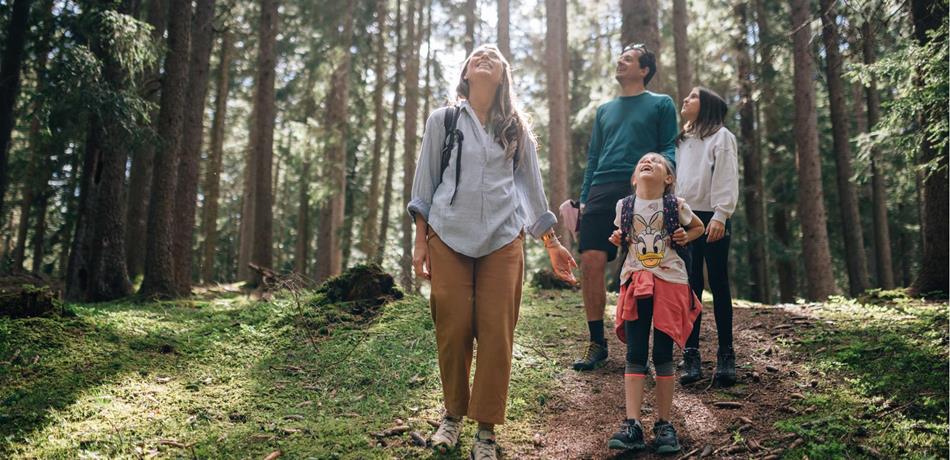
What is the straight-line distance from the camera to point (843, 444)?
327cm

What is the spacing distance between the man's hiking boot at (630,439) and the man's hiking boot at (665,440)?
0.29 feet

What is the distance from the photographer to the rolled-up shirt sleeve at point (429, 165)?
3.58 m

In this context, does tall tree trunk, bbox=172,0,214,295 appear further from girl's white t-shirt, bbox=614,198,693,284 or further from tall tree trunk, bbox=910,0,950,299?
tall tree trunk, bbox=910,0,950,299

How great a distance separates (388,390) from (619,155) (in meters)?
2.62

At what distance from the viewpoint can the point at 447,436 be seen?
355 cm

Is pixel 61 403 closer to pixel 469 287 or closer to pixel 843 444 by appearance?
pixel 469 287

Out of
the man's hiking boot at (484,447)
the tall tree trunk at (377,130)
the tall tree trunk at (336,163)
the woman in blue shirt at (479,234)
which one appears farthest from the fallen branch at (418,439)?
the tall tree trunk at (377,130)

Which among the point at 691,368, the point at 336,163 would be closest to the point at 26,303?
the point at 691,368

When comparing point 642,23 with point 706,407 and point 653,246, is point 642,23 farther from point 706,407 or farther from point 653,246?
point 706,407

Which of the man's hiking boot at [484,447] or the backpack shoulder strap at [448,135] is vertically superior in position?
the backpack shoulder strap at [448,135]

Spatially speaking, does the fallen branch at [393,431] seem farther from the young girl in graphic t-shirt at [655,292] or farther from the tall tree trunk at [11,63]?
the tall tree trunk at [11,63]

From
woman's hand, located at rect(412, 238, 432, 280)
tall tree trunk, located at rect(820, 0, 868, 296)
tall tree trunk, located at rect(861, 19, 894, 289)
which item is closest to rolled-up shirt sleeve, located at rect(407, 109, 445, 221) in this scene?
woman's hand, located at rect(412, 238, 432, 280)

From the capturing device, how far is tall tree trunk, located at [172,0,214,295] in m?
10.9

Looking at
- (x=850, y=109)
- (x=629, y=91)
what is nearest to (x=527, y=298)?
(x=629, y=91)
